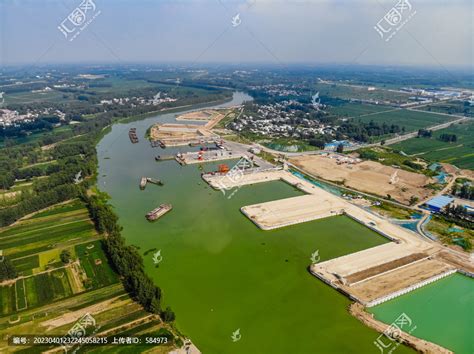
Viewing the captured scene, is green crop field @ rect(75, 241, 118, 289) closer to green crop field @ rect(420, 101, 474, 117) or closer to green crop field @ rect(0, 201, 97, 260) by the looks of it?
green crop field @ rect(0, 201, 97, 260)

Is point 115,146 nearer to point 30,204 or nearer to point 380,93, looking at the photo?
point 30,204

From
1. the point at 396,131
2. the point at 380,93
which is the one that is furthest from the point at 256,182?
the point at 380,93

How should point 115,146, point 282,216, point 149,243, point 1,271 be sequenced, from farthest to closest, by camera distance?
point 115,146
point 282,216
point 149,243
point 1,271

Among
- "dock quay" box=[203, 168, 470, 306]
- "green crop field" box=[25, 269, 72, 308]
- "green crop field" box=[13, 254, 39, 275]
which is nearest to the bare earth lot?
"dock quay" box=[203, 168, 470, 306]

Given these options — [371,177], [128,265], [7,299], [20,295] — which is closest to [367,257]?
[128,265]

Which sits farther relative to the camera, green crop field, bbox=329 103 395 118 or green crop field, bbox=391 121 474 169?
green crop field, bbox=329 103 395 118

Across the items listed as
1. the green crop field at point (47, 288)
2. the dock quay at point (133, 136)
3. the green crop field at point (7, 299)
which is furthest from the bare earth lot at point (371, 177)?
the green crop field at point (7, 299)
